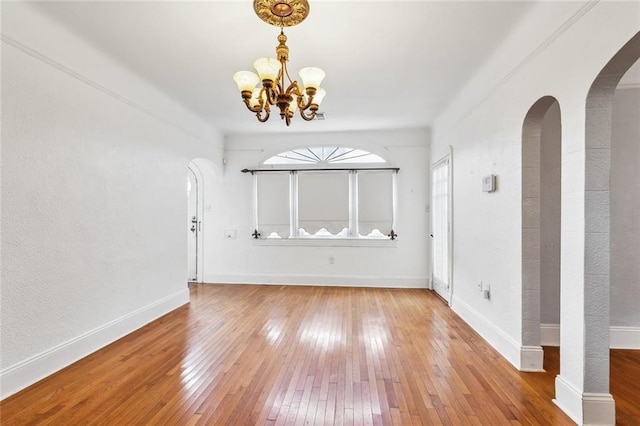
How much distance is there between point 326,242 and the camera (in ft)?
18.2

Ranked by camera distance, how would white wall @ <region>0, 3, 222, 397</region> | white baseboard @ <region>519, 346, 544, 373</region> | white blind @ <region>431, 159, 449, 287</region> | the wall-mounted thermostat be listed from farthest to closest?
white blind @ <region>431, 159, 449, 287</region>, the wall-mounted thermostat, white baseboard @ <region>519, 346, 544, 373</region>, white wall @ <region>0, 3, 222, 397</region>

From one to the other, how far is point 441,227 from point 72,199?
178 inches

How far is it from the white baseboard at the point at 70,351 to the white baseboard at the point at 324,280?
188 cm

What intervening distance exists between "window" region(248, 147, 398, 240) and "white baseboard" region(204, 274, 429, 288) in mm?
731

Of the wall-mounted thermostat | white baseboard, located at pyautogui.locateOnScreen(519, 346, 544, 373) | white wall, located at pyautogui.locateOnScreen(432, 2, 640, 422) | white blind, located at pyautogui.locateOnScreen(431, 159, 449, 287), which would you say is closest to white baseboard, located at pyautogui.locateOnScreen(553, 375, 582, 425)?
white wall, located at pyautogui.locateOnScreen(432, 2, 640, 422)

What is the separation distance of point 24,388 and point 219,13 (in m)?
3.09

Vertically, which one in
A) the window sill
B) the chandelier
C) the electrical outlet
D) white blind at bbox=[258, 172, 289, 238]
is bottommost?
the electrical outlet

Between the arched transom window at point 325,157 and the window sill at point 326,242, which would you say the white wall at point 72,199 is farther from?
the arched transom window at point 325,157

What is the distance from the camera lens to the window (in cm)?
548

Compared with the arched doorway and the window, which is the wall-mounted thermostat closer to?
the arched doorway

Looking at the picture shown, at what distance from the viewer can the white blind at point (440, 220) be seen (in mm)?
4409

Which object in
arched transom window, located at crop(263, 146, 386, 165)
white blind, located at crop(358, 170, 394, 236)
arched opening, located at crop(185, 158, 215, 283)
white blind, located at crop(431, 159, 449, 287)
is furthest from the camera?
arched opening, located at crop(185, 158, 215, 283)

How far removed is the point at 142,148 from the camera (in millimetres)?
3492

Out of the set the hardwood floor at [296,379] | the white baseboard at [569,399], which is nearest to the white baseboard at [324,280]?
the hardwood floor at [296,379]
